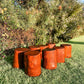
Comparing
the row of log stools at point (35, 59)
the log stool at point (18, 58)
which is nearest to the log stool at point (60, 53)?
the row of log stools at point (35, 59)

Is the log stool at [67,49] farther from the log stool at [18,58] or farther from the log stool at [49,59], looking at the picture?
the log stool at [18,58]

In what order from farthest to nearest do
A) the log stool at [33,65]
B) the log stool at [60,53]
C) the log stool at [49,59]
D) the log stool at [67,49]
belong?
the log stool at [67,49] < the log stool at [60,53] < the log stool at [49,59] < the log stool at [33,65]

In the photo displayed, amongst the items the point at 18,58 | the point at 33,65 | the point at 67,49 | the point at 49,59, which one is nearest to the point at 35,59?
the point at 33,65

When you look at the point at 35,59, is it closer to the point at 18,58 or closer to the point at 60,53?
the point at 18,58

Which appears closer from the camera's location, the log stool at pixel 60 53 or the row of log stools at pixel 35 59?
the row of log stools at pixel 35 59

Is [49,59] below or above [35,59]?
below

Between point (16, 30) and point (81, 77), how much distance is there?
2934 millimetres

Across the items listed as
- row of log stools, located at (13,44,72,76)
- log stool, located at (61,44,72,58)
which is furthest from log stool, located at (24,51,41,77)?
log stool, located at (61,44,72,58)

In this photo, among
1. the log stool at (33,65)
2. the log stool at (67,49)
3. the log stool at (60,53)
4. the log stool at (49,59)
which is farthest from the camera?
the log stool at (67,49)

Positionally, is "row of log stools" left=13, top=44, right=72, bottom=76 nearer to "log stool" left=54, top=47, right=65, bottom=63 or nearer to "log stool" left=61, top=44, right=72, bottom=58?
"log stool" left=54, top=47, right=65, bottom=63

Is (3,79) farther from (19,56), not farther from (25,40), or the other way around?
(25,40)

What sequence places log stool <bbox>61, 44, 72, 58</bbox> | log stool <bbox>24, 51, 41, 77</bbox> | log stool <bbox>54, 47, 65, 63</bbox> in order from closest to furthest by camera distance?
log stool <bbox>24, 51, 41, 77</bbox> < log stool <bbox>54, 47, 65, 63</bbox> < log stool <bbox>61, 44, 72, 58</bbox>

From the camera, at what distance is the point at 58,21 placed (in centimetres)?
706

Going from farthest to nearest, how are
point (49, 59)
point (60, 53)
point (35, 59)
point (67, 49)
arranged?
point (67, 49), point (60, 53), point (49, 59), point (35, 59)
